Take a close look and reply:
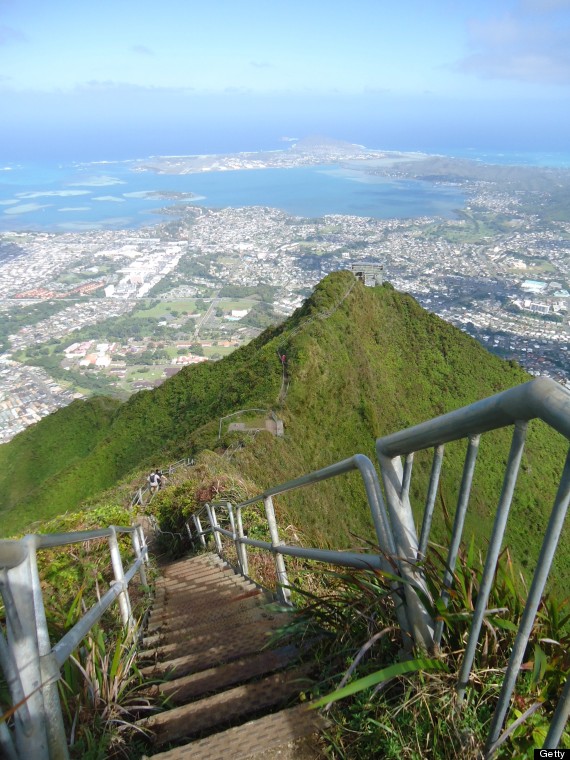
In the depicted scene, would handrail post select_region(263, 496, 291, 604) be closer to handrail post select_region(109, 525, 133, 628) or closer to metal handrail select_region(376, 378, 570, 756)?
handrail post select_region(109, 525, 133, 628)

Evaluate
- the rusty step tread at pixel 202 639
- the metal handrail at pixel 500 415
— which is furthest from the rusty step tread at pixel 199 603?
the metal handrail at pixel 500 415

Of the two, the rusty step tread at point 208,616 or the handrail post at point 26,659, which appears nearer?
the handrail post at point 26,659

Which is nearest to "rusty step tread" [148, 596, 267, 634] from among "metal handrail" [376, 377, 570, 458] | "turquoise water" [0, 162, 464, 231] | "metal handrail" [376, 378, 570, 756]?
"metal handrail" [376, 378, 570, 756]

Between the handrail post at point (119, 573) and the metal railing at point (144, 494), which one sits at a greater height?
the handrail post at point (119, 573)

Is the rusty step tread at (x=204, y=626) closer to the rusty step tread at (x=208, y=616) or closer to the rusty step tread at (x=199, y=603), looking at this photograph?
the rusty step tread at (x=208, y=616)

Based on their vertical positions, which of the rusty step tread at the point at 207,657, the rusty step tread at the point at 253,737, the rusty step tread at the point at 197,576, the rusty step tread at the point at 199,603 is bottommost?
the rusty step tread at the point at 197,576

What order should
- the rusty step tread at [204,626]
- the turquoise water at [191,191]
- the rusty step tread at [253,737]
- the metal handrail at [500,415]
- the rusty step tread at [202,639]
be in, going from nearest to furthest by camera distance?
1. the metal handrail at [500,415]
2. the rusty step tread at [253,737]
3. the rusty step tread at [202,639]
4. the rusty step tread at [204,626]
5. the turquoise water at [191,191]
